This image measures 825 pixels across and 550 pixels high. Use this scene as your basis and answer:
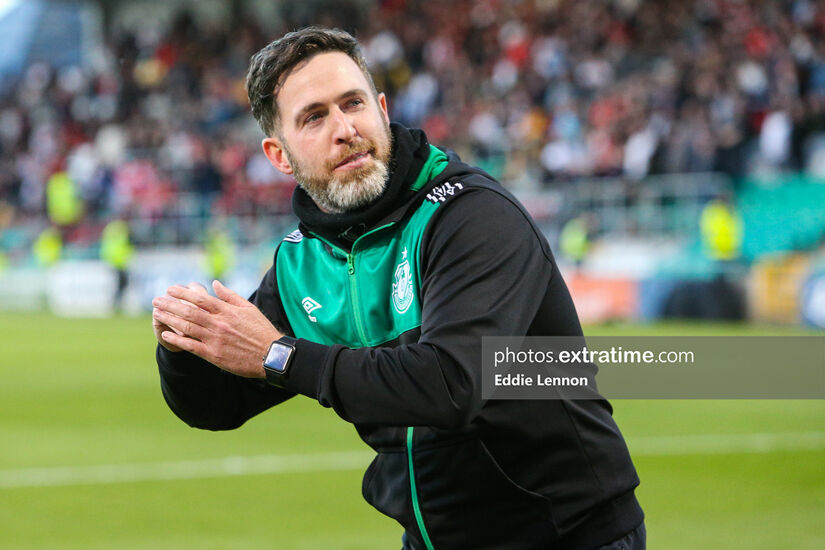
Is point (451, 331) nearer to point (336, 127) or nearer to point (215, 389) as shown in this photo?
point (336, 127)

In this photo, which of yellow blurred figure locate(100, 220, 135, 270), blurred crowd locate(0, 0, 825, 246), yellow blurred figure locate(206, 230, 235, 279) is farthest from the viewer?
yellow blurred figure locate(100, 220, 135, 270)

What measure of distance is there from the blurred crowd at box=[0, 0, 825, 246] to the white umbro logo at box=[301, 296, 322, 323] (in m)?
16.5

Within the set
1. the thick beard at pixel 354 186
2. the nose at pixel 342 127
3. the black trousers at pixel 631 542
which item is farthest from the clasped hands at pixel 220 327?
the black trousers at pixel 631 542

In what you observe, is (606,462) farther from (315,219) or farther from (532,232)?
(315,219)

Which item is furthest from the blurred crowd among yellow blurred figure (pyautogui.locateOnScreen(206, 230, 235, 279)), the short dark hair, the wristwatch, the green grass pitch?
the wristwatch

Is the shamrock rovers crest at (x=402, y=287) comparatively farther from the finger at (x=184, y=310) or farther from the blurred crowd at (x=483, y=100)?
the blurred crowd at (x=483, y=100)

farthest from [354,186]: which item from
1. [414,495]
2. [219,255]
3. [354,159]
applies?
[219,255]

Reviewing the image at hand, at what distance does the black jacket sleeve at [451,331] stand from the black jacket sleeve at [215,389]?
1.90ft

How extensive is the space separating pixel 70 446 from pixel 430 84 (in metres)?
19.3

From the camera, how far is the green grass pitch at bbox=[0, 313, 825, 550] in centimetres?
625

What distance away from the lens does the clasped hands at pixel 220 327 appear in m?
3.25

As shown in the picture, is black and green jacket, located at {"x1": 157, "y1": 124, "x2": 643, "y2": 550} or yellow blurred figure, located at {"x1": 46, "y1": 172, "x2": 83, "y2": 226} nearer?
black and green jacket, located at {"x1": 157, "y1": 124, "x2": 643, "y2": 550}

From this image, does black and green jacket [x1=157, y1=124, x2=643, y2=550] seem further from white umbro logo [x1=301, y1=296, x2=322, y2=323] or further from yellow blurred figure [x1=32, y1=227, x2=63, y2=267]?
yellow blurred figure [x1=32, y1=227, x2=63, y2=267]

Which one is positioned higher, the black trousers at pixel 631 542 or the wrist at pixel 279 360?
the wrist at pixel 279 360
